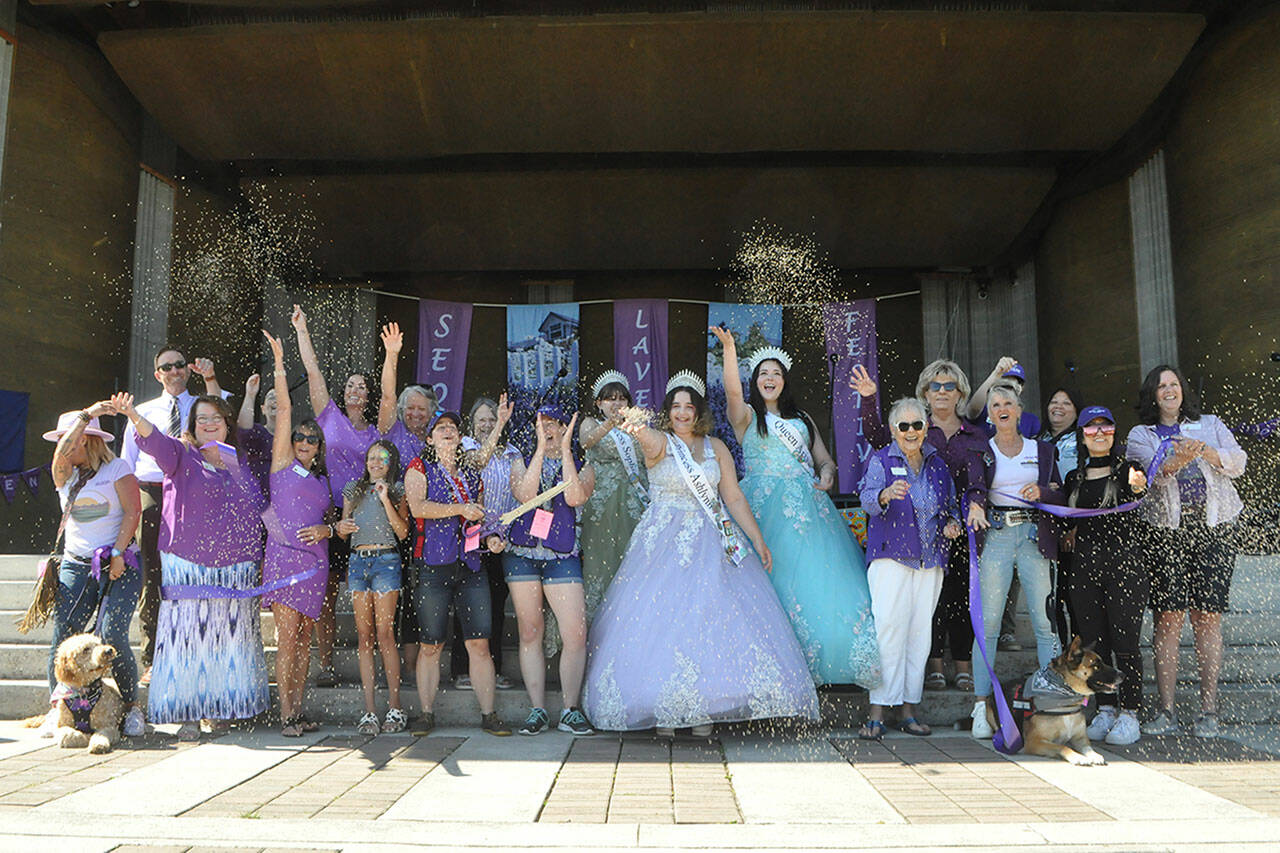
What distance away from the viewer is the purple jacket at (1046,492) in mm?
4711

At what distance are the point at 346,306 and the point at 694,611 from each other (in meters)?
9.85

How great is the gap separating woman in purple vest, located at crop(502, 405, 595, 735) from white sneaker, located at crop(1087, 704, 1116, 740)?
2.56 metres

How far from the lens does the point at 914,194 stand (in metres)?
11.1

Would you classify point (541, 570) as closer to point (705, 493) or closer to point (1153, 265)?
point (705, 493)

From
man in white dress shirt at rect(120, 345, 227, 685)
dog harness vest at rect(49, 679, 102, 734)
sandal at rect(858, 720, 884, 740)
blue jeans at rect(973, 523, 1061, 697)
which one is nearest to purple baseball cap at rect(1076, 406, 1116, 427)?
blue jeans at rect(973, 523, 1061, 697)

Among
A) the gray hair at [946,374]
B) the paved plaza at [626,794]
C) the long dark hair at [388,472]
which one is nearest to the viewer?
the paved plaza at [626,794]

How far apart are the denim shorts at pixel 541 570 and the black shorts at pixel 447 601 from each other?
0.18m

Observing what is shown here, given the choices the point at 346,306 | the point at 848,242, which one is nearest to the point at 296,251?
the point at 346,306

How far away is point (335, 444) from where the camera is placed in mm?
5262

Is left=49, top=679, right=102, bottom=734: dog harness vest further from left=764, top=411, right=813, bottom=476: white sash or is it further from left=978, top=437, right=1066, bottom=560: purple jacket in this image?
left=978, top=437, right=1066, bottom=560: purple jacket

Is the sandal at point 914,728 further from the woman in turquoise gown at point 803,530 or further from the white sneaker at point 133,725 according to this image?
the white sneaker at point 133,725


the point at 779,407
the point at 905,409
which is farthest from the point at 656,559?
the point at 905,409

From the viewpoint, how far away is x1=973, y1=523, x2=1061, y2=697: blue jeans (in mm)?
4641

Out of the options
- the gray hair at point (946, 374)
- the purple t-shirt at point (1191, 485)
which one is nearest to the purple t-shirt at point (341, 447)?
the gray hair at point (946, 374)
